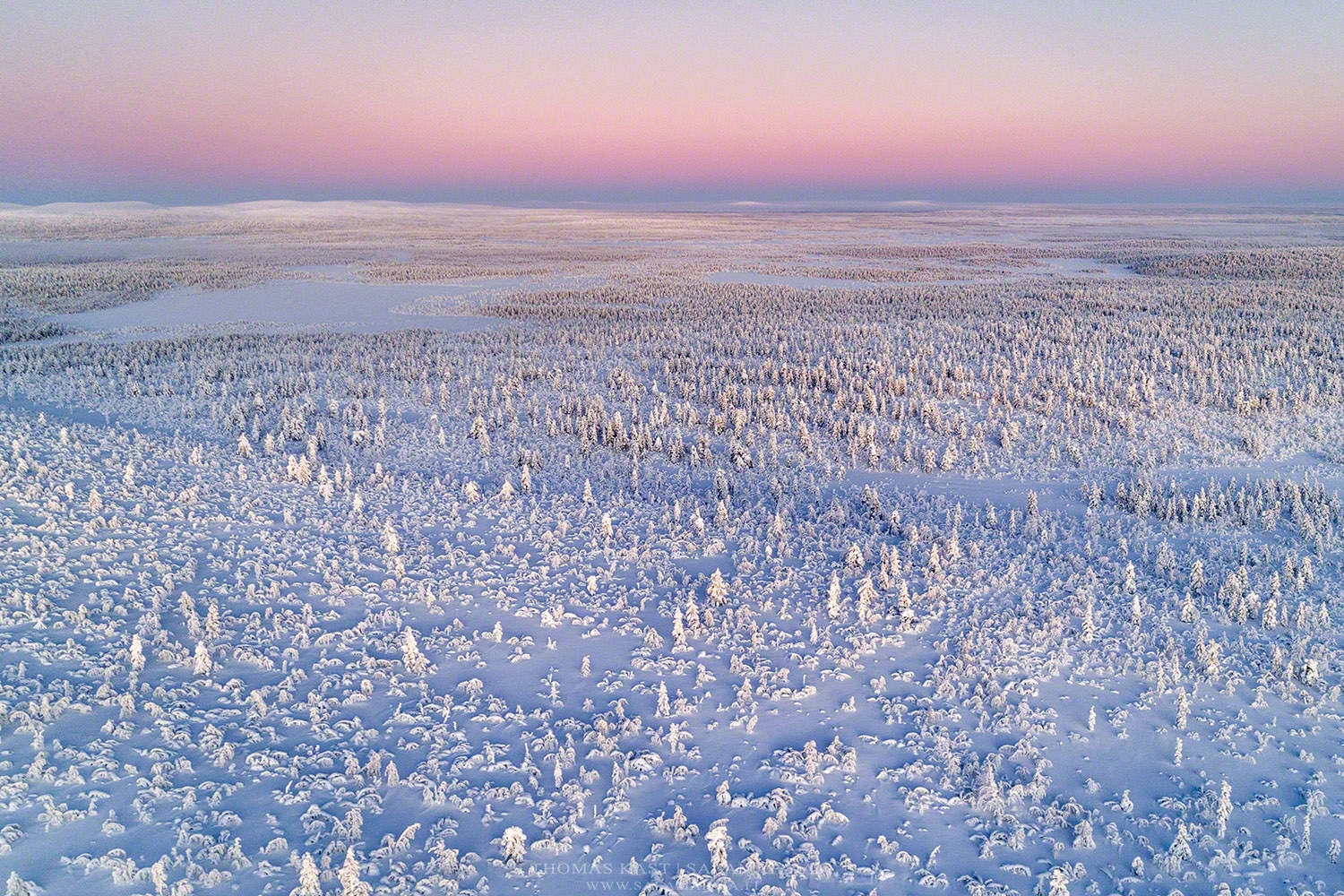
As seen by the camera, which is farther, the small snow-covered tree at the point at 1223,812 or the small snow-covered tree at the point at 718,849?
the small snow-covered tree at the point at 1223,812

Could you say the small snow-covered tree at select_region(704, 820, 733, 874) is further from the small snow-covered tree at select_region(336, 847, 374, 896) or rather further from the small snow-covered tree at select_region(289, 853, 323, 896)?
the small snow-covered tree at select_region(289, 853, 323, 896)

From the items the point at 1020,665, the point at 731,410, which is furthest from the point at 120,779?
the point at 731,410

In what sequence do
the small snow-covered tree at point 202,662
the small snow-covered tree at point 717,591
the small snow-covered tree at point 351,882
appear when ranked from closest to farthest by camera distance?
1. the small snow-covered tree at point 351,882
2. the small snow-covered tree at point 202,662
3. the small snow-covered tree at point 717,591

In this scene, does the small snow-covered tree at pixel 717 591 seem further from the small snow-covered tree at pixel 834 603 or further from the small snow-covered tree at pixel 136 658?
the small snow-covered tree at pixel 136 658

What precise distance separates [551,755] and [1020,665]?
18.7 ft

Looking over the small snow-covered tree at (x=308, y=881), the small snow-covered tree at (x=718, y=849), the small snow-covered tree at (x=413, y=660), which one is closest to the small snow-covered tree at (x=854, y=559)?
the small snow-covered tree at (x=718, y=849)

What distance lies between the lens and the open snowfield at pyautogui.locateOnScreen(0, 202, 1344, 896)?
629 centimetres

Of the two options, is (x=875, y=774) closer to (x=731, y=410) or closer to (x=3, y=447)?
(x=731, y=410)

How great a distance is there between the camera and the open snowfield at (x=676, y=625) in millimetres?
6289

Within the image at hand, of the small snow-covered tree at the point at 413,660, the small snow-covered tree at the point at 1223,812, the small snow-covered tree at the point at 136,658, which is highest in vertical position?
the small snow-covered tree at the point at 136,658

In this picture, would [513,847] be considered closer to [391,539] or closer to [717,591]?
[717,591]

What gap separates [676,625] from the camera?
31.1ft

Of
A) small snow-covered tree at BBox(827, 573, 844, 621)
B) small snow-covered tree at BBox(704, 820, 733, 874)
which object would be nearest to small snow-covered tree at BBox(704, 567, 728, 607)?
small snow-covered tree at BBox(827, 573, 844, 621)

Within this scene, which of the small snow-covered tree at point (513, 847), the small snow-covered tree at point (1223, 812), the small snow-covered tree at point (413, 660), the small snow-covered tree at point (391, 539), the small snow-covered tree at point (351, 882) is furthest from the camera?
the small snow-covered tree at point (391, 539)
